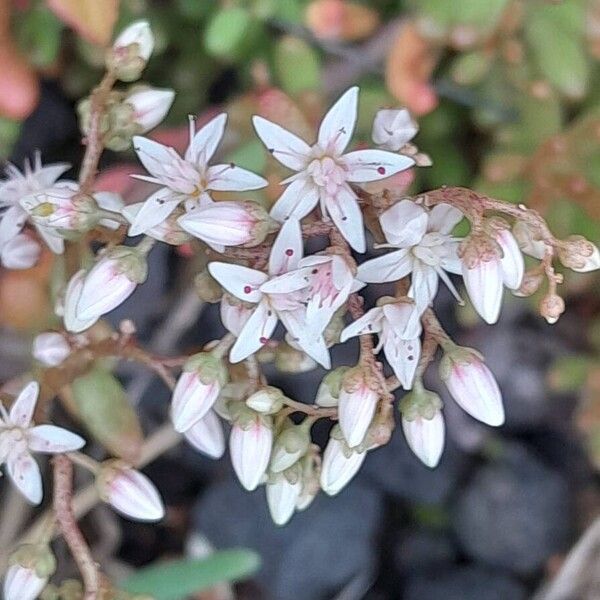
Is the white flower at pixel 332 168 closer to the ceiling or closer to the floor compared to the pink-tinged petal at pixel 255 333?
closer to the ceiling

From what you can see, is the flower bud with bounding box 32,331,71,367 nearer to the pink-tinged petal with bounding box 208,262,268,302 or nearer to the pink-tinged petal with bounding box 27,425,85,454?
the pink-tinged petal with bounding box 27,425,85,454

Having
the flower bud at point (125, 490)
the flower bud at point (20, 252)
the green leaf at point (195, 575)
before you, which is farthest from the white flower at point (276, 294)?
the green leaf at point (195, 575)

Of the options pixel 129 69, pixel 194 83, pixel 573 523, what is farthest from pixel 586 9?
pixel 573 523

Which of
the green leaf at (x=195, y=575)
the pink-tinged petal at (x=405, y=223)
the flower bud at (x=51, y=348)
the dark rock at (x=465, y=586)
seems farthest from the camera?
the dark rock at (x=465, y=586)

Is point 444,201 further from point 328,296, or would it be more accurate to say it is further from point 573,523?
point 573,523

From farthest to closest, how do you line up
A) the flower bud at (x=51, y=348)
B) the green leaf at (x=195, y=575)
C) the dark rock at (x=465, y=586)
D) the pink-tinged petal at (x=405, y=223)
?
the dark rock at (x=465, y=586), the green leaf at (x=195, y=575), the flower bud at (x=51, y=348), the pink-tinged petal at (x=405, y=223)

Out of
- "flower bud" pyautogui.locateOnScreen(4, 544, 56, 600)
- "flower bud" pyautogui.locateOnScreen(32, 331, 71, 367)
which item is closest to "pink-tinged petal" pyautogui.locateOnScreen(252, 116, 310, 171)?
"flower bud" pyautogui.locateOnScreen(32, 331, 71, 367)

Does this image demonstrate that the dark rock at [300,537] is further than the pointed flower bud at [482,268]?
Yes

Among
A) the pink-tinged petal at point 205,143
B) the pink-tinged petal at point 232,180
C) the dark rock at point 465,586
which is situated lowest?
the dark rock at point 465,586

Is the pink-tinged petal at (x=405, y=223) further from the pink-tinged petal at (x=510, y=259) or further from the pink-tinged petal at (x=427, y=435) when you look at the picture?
the pink-tinged petal at (x=427, y=435)
